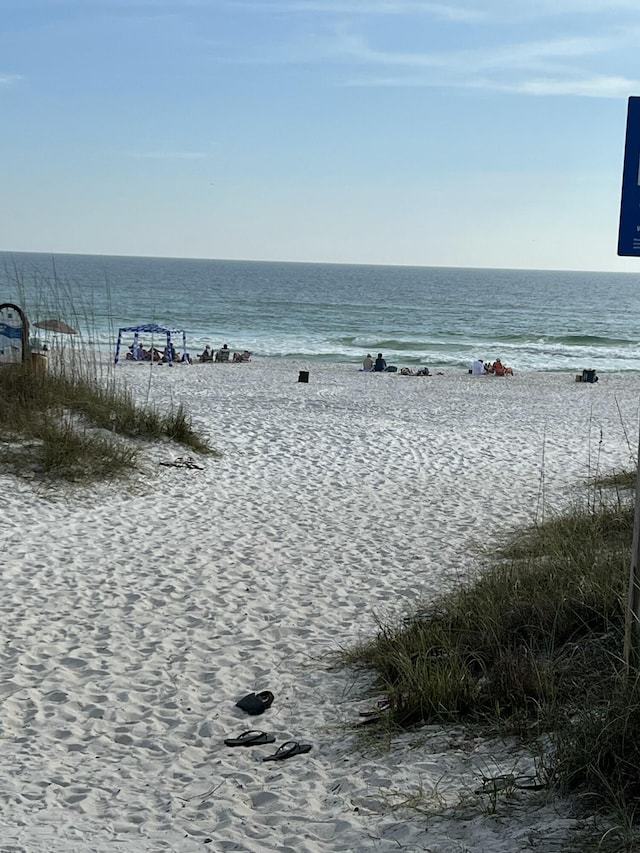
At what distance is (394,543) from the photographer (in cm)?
776

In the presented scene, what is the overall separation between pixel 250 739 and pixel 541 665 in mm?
1340

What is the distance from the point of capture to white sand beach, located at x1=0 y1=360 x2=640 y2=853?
3395 millimetres

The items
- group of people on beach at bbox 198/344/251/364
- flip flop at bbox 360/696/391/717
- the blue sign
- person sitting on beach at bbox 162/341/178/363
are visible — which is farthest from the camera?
group of people on beach at bbox 198/344/251/364

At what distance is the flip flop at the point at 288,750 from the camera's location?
4.00 m

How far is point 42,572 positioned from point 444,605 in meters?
2.97

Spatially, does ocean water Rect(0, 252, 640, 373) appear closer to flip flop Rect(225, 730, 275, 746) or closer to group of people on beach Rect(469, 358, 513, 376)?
group of people on beach Rect(469, 358, 513, 376)

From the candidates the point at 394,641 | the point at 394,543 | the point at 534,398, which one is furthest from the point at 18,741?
the point at 534,398

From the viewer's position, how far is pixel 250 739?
4.17 meters

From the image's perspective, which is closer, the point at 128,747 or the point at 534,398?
the point at 128,747

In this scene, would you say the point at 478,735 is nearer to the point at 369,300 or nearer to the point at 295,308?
the point at 295,308

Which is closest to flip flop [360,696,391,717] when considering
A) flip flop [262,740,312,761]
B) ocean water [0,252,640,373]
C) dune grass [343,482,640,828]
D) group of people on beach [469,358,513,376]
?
dune grass [343,482,640,828]

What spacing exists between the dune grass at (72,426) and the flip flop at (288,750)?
5.53 meters

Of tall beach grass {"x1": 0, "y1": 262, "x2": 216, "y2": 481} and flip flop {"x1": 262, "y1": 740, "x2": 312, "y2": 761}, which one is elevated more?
tall beach grass {"x1": 0, "y1": 262, "x2": 216, "y2": 481}

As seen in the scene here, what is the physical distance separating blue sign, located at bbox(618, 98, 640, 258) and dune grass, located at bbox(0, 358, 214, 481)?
6.83 metres
